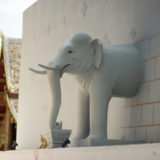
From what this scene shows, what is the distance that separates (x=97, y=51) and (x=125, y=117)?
422 mm

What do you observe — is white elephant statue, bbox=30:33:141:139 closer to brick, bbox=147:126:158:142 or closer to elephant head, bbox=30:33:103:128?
elephant head, bbox=30:33:103:128

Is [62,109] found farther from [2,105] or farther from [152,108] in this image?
[2,105]

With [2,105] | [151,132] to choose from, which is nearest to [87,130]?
[151,132]

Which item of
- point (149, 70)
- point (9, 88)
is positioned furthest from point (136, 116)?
point (9, 88)

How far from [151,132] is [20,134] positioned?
1.76m

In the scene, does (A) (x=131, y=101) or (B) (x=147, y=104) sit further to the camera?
(A) (x=131, y=101)

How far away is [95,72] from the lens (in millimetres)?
2066

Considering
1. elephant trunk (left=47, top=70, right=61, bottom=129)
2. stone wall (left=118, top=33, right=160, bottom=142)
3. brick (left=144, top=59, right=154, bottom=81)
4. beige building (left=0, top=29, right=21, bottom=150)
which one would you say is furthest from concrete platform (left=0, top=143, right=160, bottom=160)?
beige building (left=0, top=29, right=21, bottom=150)

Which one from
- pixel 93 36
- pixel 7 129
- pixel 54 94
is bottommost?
pixel 7 129

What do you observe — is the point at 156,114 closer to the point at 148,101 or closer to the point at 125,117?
the point at 148,101

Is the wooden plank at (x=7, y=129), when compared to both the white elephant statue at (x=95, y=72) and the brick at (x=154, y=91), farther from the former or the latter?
the brick at (x=154, y=91)

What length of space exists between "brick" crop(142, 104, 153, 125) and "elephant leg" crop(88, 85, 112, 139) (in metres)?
0.21

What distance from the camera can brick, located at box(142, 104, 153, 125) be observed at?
208 cm

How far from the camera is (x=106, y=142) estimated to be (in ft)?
6.54
